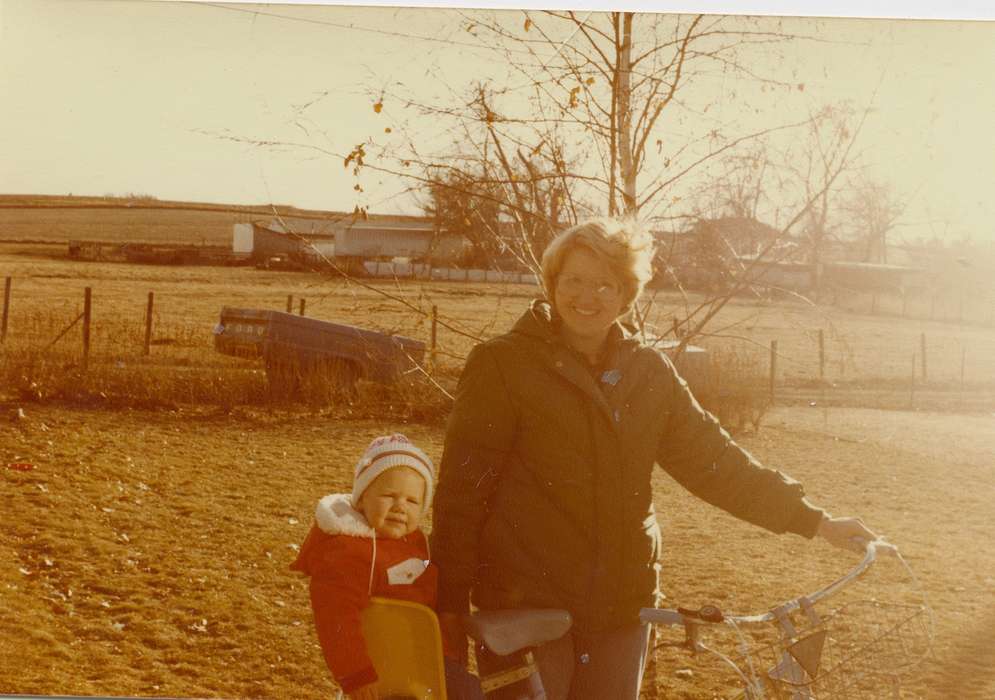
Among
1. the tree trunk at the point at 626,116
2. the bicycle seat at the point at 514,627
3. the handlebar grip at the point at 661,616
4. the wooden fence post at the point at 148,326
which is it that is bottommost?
the bicycle seat at the point at 514,627

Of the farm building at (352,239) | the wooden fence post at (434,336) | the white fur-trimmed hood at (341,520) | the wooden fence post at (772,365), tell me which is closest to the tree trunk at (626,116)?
the farm building at (352,239)

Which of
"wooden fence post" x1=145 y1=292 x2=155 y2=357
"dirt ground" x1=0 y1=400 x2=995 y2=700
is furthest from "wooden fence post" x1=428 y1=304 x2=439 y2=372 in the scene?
"wooden fence post" x1=145 y1=292 x2=155 y2=357

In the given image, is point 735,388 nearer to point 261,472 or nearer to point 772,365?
point 772,365

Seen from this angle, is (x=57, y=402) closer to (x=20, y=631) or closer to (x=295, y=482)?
(x=295, y=482)

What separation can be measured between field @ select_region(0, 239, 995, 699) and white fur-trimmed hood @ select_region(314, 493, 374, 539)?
6.69 ft

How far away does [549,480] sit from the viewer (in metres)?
2.33

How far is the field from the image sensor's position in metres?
4.43

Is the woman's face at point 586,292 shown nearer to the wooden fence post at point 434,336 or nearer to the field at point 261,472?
the field at point 261,472

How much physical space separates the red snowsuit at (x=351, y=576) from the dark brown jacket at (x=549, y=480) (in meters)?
0.09

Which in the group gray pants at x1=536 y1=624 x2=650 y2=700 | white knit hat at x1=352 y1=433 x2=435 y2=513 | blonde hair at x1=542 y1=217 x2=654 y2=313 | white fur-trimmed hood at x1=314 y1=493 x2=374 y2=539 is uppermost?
blonde hair at x1=542 y1=217 x2=654 y2=313

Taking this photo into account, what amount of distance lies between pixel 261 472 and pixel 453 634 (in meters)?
4.74

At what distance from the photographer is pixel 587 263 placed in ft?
7.62

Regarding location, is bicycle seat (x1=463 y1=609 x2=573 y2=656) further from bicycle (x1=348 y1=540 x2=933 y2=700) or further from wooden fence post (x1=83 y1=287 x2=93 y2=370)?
wooden fence post (x1=83 y1=287 x2=93 y2=370)

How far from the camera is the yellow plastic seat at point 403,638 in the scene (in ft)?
7.42
